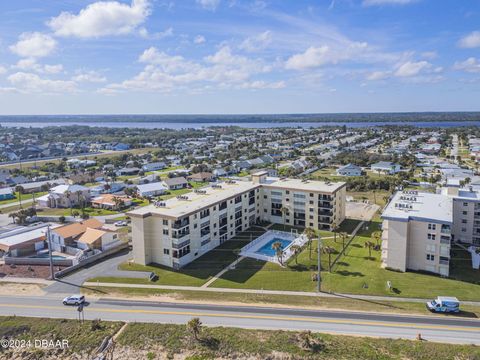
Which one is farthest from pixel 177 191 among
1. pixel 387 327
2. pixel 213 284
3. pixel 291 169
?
pixel 387 327

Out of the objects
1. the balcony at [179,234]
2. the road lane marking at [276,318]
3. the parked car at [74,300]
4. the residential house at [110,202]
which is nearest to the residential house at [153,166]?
the residential house at [110,202]

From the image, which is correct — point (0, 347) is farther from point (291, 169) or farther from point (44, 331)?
point (291, 169)

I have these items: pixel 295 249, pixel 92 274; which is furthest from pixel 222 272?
pixel 92 274

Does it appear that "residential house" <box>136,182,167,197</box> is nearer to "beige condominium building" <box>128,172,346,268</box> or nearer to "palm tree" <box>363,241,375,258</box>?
"beige condominium building" <box>128,172,346,268</box>

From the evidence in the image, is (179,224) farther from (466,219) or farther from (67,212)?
(67,212)

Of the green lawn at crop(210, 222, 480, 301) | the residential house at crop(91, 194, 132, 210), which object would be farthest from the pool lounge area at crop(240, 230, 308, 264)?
the residential house at crop(91, 194, 132, 210)
